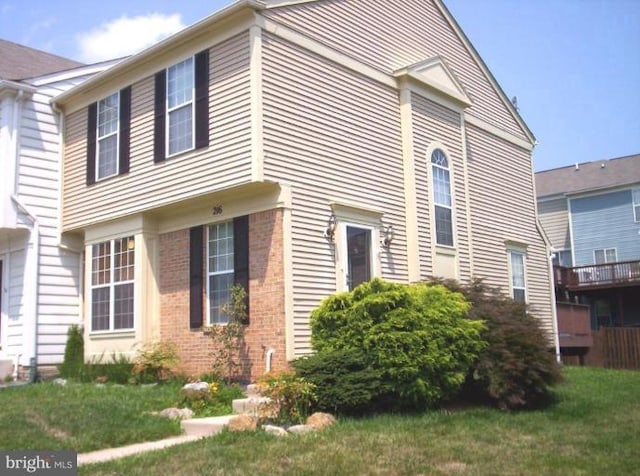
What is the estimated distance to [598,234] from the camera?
1288 inches

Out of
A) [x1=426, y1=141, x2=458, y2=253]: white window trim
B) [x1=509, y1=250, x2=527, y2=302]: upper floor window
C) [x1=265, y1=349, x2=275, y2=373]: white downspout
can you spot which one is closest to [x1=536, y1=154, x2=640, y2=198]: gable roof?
[x1=509, y1=250, x2=527, y2=302]: upper floor window

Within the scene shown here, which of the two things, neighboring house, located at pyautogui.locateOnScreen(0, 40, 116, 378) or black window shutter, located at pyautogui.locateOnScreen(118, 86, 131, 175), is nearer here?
black window shutter, located at pyautogui.locateOnScreen(118, 86, 131, 175)

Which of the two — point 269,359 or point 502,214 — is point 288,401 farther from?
point 502,214

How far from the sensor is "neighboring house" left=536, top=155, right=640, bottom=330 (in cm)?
2945

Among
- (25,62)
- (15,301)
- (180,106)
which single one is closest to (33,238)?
(15,301)

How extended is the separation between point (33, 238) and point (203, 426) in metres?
8.41

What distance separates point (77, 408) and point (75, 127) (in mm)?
8247

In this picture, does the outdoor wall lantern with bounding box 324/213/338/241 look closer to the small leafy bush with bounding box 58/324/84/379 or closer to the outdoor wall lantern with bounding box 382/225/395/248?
the outdoor wall lantern with bounding box 382/225/395/248

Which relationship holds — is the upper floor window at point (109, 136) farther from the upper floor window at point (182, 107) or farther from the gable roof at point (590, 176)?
the gable roof at point (590, 176)

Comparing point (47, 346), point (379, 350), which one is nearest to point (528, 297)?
point (379, 350)

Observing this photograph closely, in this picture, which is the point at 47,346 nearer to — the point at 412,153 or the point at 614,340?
the point at 412,153

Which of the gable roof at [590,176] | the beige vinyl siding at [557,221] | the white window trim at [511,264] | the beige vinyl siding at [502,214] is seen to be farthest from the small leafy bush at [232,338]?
the beige vinyl siding at [557,221]

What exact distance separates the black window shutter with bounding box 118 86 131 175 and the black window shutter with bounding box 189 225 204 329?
2347mm

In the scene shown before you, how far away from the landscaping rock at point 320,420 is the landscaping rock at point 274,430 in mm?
404
